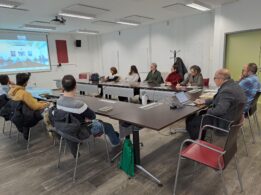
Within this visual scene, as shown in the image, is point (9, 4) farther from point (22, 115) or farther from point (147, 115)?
point (147, 115)

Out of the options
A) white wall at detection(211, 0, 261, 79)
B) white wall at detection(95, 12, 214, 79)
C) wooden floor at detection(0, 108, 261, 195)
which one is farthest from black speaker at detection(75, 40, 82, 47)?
wooden floor at detection(0, 108, 261, 195)

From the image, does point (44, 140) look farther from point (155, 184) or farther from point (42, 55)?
point (42, 55)

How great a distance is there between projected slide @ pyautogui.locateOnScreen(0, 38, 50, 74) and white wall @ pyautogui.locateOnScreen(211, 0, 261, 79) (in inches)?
264

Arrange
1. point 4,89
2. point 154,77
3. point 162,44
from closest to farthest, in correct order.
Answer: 1. point 4,89
2. point 154,77
3. point 162,44

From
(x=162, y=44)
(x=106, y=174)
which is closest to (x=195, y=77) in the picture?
(x=106, y=174)

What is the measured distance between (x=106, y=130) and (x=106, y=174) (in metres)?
0.57

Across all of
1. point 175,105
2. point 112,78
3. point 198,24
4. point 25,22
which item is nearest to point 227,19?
point 198,24

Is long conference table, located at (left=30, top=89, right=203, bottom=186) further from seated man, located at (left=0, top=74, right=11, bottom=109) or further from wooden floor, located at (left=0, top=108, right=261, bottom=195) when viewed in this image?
seated man, located at (left=0, top=74, right=11, bottom=109)

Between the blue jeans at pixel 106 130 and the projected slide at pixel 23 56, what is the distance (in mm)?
6539

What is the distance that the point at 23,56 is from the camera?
24.7 feet

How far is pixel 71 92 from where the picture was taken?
2082 millimetres

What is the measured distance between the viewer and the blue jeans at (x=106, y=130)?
2.30 meters

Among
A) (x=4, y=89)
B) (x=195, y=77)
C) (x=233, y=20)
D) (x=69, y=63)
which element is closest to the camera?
(x=4, y=89)

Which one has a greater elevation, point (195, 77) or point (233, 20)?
point (233, 20)
